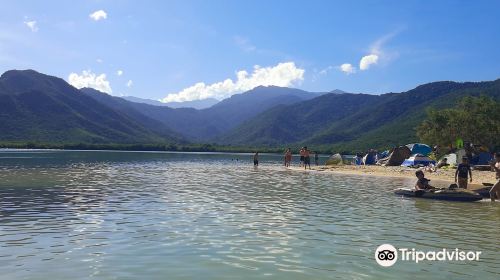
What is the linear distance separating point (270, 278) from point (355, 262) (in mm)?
3062

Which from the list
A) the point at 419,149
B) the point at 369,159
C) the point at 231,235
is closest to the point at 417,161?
the point at 419,149

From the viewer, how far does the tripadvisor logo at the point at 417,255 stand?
13.6 meters

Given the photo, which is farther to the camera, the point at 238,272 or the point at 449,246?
the point at 449,246

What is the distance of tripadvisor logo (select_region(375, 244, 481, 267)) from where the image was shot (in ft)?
44.6

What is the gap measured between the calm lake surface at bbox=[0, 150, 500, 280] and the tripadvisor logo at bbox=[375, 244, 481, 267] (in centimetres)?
33

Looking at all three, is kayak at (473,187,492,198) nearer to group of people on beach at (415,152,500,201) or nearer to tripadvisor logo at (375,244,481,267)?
group of people on beach at (415,152,500,201)

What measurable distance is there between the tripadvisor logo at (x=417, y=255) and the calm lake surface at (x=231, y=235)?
333 millimetres

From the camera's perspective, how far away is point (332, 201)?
27938 millimetres

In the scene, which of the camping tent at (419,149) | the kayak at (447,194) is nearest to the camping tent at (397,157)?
the camping tent at (419,149)

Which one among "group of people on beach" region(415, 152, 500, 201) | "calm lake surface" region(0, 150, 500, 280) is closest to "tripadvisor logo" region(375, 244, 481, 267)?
"calm lake surface" region(0, 150, 500, 280)

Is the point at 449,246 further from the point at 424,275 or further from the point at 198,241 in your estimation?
the point at 198,241

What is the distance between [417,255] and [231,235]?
652 centimetres

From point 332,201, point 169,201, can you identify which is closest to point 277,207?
point 332,201

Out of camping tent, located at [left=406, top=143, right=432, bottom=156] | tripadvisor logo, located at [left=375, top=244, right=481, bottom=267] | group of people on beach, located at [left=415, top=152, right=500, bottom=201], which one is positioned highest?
camping tent, located at [left=406, top=143, right=432, bottom=156]
